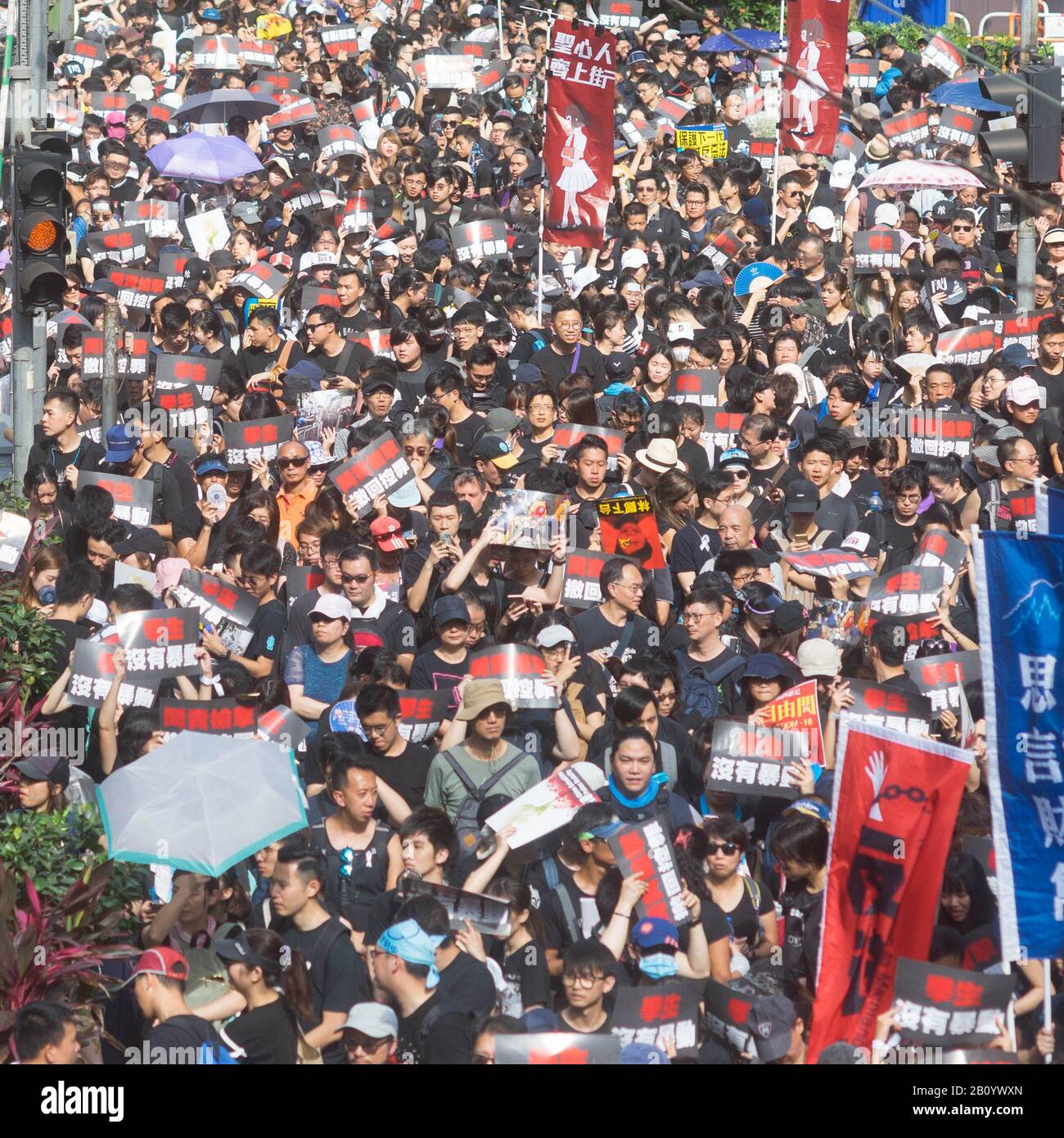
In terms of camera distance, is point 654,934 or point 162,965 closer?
point 162,965

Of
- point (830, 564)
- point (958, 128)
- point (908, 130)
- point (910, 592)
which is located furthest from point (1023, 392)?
point (908, 130)

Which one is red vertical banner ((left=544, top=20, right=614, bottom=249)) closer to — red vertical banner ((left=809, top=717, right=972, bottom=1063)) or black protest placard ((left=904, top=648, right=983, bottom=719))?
black protest placard ((left=904, top=648, right=983, bottom=719))

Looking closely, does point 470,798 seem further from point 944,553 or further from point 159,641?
point 944,553

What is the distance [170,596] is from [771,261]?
8056 millimetres

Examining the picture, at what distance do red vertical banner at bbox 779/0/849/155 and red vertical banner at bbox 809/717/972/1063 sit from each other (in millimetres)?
12446

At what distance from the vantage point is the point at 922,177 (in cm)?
1814

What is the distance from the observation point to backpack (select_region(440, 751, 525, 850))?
28.5 ft

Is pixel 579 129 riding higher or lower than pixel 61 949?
higher

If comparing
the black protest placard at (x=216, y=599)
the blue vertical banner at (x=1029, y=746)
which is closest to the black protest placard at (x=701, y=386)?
the black protest placard at (x=216, y=599)

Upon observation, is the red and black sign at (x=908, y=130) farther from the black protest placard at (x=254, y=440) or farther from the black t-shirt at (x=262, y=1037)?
the black t-shirt at (x=262, y=1037)

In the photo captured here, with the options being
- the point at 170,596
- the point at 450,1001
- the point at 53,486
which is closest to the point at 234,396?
the point at 53,486

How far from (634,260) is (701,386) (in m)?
4.07

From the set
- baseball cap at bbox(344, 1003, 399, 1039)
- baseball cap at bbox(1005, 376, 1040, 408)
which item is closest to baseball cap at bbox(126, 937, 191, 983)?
baseball cap at bbox(344, 1003, 399, 1039)

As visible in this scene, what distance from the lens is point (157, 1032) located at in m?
7.20
